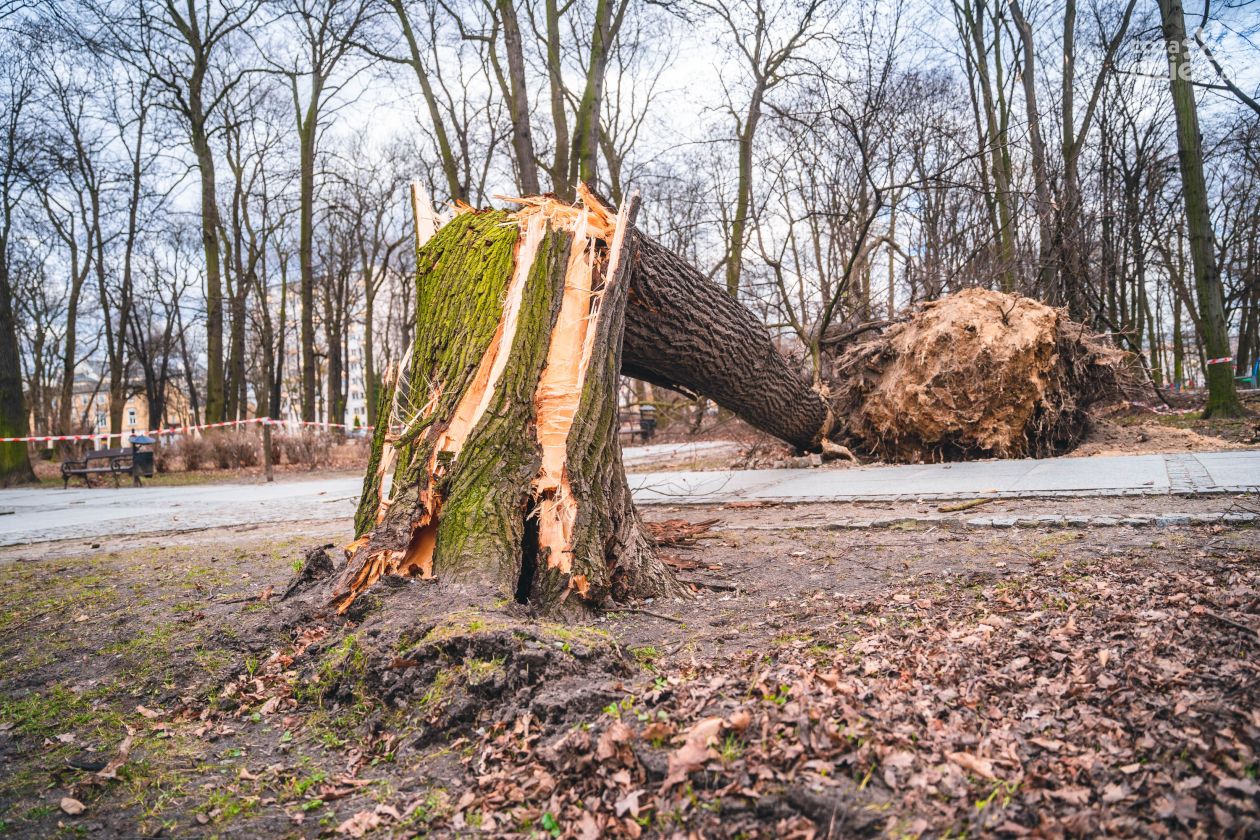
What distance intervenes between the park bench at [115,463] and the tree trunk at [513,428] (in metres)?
11.6

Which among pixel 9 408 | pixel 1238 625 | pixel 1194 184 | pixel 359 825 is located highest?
pixel 1194 184

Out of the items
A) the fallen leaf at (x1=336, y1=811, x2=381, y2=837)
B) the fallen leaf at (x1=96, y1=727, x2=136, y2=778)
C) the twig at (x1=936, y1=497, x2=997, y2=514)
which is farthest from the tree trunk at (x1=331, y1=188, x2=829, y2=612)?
the twig at (x1=936, y1=497, x2=997, y2=514)

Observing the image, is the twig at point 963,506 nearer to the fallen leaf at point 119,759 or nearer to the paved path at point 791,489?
the paved path at point 791,489

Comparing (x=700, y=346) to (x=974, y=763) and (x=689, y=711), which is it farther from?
(x=974, y=763)

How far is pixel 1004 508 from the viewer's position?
445cm

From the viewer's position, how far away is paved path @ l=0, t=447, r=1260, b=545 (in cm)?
483

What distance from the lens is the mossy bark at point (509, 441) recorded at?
9.13 feet

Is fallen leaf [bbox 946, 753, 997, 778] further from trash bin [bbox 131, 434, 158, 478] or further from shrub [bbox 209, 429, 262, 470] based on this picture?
shrub [bbox 209, 429, 262, 470]

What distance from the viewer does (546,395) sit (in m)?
3.19

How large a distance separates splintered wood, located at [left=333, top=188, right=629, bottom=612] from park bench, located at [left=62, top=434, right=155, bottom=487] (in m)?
11.9

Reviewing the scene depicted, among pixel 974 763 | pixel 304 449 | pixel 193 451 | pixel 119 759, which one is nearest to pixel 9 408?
pixel 193 451

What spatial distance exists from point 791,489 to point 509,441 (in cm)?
373

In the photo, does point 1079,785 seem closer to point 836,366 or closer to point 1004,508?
point 1004,508

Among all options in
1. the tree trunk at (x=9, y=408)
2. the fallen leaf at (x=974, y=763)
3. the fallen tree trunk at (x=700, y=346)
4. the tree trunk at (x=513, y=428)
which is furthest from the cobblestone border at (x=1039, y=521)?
the tree trunk at (x=9, y=408)
